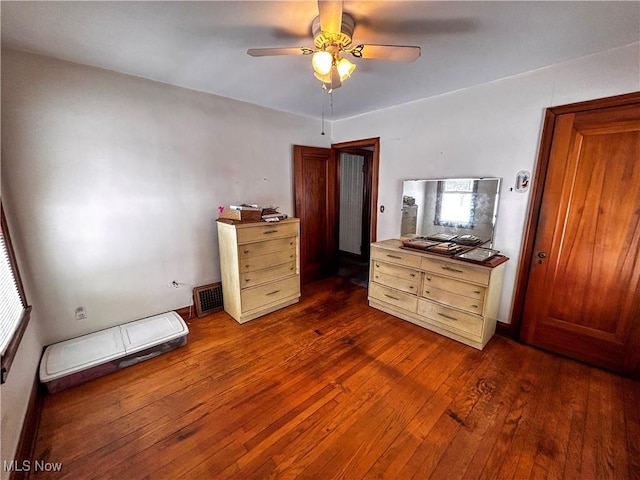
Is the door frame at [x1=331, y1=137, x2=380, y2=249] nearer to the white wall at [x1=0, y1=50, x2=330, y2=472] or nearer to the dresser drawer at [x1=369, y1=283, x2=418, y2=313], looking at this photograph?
the dresser drawer at [x1=369, y1=283, x2=418, y2=313]

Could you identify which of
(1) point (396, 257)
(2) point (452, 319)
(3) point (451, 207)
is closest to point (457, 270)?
(2) point (452, 319)

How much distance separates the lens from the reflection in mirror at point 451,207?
252cm

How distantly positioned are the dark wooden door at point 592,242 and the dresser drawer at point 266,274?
240 cm

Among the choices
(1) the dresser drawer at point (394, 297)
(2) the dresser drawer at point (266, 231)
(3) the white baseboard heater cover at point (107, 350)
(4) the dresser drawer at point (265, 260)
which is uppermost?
(2) the dresser drawer at point (266, 231)

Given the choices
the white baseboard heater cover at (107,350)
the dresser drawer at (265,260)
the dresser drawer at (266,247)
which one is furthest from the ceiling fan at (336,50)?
the white baseboard heater cover at (107,350)

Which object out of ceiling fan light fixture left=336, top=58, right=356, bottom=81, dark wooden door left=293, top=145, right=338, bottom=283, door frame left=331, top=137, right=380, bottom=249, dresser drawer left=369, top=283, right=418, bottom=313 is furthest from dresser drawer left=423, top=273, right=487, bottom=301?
ceiling fan light fixture left=336, top=58, right=356, bottom=81

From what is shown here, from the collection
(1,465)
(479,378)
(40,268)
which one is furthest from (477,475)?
(40,268)

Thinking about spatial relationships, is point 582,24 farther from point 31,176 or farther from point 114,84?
point 31,176

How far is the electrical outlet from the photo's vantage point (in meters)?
2.26

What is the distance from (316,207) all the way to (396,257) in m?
1.53

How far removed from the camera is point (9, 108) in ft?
6.09

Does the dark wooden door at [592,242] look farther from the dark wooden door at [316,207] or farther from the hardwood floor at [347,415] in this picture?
the dark wooden door at [316,207]

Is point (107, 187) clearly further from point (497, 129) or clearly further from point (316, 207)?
point (497, 129)

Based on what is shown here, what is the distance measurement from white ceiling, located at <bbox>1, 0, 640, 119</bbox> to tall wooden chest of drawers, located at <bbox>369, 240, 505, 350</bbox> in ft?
5.37
